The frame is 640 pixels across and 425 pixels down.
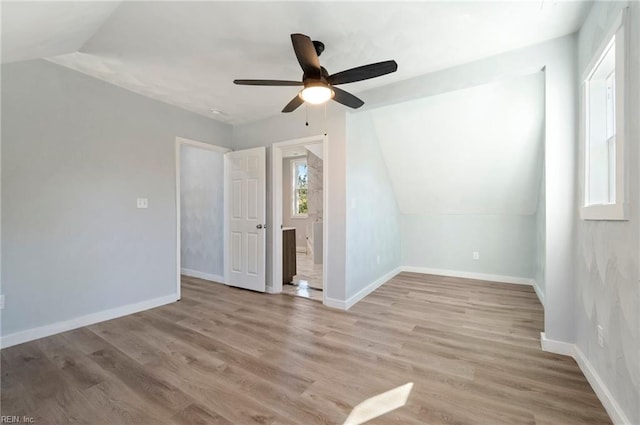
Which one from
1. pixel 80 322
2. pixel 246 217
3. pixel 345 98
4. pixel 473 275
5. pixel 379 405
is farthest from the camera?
pixel 473 275

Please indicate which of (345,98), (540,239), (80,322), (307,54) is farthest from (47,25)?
(540,239)

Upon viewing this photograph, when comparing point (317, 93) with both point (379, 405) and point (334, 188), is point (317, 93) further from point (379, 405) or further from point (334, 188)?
point (379, 405)

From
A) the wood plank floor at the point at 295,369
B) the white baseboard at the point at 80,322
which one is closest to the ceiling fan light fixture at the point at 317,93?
the wood plank floor at the point at 295,369

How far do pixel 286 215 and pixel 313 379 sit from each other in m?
6.67

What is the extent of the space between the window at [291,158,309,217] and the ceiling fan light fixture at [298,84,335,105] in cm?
617

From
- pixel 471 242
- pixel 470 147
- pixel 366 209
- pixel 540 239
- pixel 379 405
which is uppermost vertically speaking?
pixel 470 147

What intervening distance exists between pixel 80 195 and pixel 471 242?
5.65 m

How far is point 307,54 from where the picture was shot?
5.82ft

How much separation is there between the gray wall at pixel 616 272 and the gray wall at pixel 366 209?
6.96 feet

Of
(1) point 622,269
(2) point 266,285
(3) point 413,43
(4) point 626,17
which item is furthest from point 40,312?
(4) point 626,17

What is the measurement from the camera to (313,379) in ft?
6.40

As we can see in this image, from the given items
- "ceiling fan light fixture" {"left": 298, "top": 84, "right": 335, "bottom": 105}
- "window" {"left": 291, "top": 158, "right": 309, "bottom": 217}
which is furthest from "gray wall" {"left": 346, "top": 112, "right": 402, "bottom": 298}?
"window" {"left": 291, "top": 158, "right": 309, "bottom": 217}

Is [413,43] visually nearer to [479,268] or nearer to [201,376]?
[201,376]

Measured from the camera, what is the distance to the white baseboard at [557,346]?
2.24 metres
